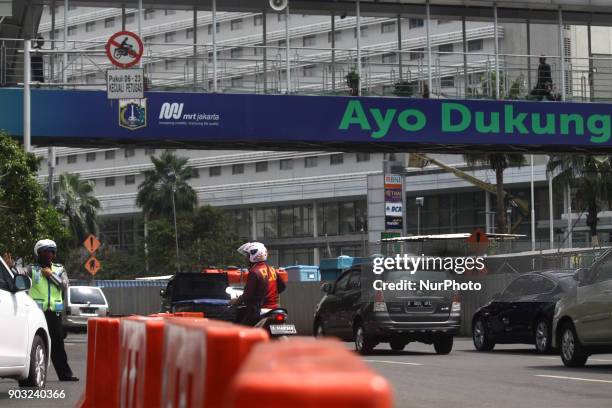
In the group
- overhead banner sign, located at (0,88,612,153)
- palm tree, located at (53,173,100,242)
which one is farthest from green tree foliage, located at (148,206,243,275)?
overhead banner sign, located at (0,88,612,153)

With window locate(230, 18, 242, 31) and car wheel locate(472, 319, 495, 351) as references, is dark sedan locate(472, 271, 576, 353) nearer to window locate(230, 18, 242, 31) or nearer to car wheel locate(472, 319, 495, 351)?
car wheel locate(472, 319, 495, 351)

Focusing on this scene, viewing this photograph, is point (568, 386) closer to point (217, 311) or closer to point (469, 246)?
point (217, 311)

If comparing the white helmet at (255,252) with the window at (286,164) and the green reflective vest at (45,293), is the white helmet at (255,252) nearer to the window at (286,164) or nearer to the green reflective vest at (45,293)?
the green reflective vest at (45,293)

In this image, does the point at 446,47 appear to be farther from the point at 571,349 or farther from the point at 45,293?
the point at 45,293

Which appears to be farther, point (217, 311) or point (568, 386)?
point (217, 311)

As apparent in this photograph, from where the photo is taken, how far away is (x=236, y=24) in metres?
99.8

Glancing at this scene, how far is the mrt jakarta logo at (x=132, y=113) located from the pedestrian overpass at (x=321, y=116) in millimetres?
23

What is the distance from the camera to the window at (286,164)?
308 ft

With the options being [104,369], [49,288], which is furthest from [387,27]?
[104,369]

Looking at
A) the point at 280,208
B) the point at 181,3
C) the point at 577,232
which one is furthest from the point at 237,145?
the point at 280,208

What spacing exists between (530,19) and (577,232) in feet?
141

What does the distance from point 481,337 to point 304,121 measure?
825 centimetres

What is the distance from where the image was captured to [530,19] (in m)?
33.5

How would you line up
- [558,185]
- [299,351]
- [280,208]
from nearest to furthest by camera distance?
[299,351], [558,185], [280,208]
